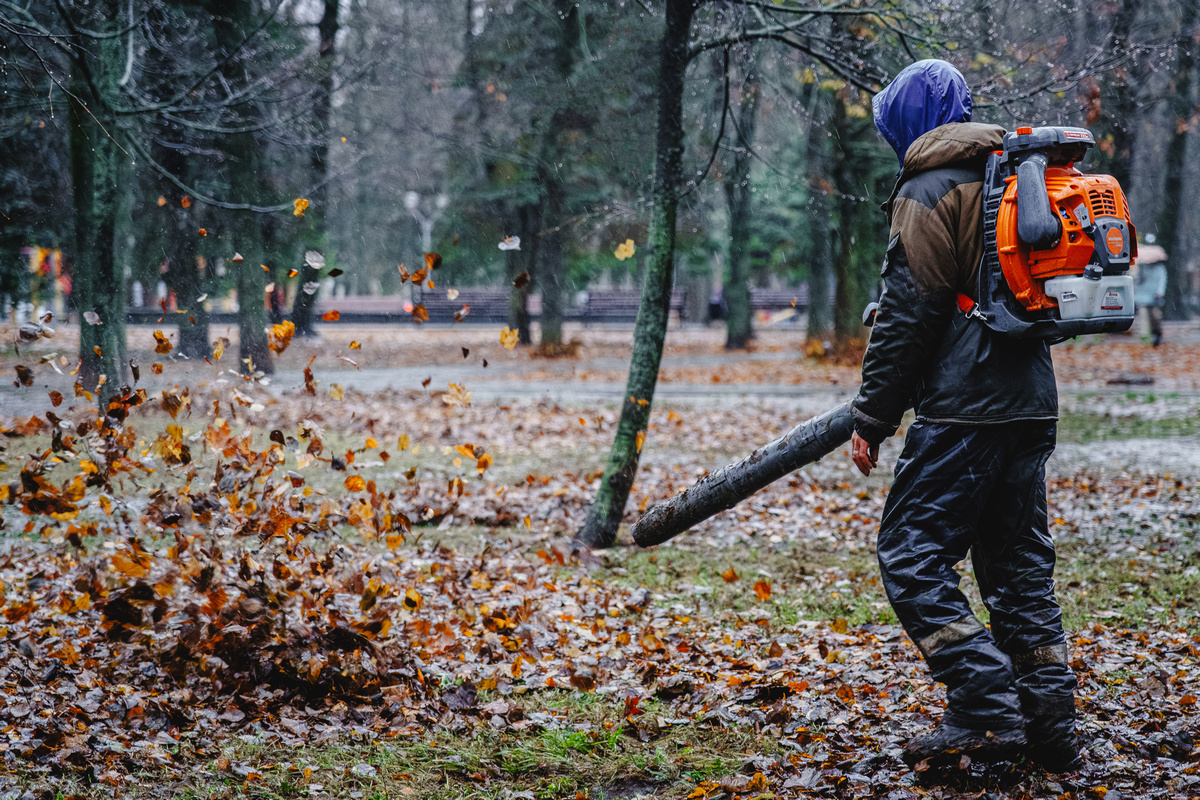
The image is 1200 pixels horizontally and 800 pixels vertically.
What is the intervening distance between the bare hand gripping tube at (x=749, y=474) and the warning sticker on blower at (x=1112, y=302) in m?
0.84

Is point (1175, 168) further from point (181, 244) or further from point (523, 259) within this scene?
point (181, 244)

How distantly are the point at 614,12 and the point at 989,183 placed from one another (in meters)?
6.52

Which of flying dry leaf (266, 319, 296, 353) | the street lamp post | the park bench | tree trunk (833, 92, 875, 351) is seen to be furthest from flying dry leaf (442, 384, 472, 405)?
the street lamp post

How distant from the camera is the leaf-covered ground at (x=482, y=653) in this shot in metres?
3.14

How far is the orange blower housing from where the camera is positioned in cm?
259

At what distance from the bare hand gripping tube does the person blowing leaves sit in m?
0.19

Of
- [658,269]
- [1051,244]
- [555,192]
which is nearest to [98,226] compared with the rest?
[658,269]

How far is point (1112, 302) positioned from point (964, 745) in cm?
145

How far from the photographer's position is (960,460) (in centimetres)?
282

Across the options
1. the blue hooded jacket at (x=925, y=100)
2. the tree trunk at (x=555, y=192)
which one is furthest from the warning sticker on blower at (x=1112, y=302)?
the tree trunk at (x=555, y=192)

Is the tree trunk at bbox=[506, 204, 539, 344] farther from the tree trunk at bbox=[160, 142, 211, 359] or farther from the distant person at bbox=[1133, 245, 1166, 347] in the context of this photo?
the distant person at bbox=[1133, 245, 1166, 347]

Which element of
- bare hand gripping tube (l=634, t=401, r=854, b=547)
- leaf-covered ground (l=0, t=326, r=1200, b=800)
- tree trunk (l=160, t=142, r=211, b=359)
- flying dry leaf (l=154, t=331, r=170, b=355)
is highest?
tree trunk (l=160, t=142, r=211, b=359)

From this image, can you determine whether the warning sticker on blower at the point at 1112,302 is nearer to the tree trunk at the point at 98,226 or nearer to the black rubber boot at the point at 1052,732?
the black rubber boot at the point at 1052,732

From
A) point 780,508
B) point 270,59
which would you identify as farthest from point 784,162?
point 780,508
